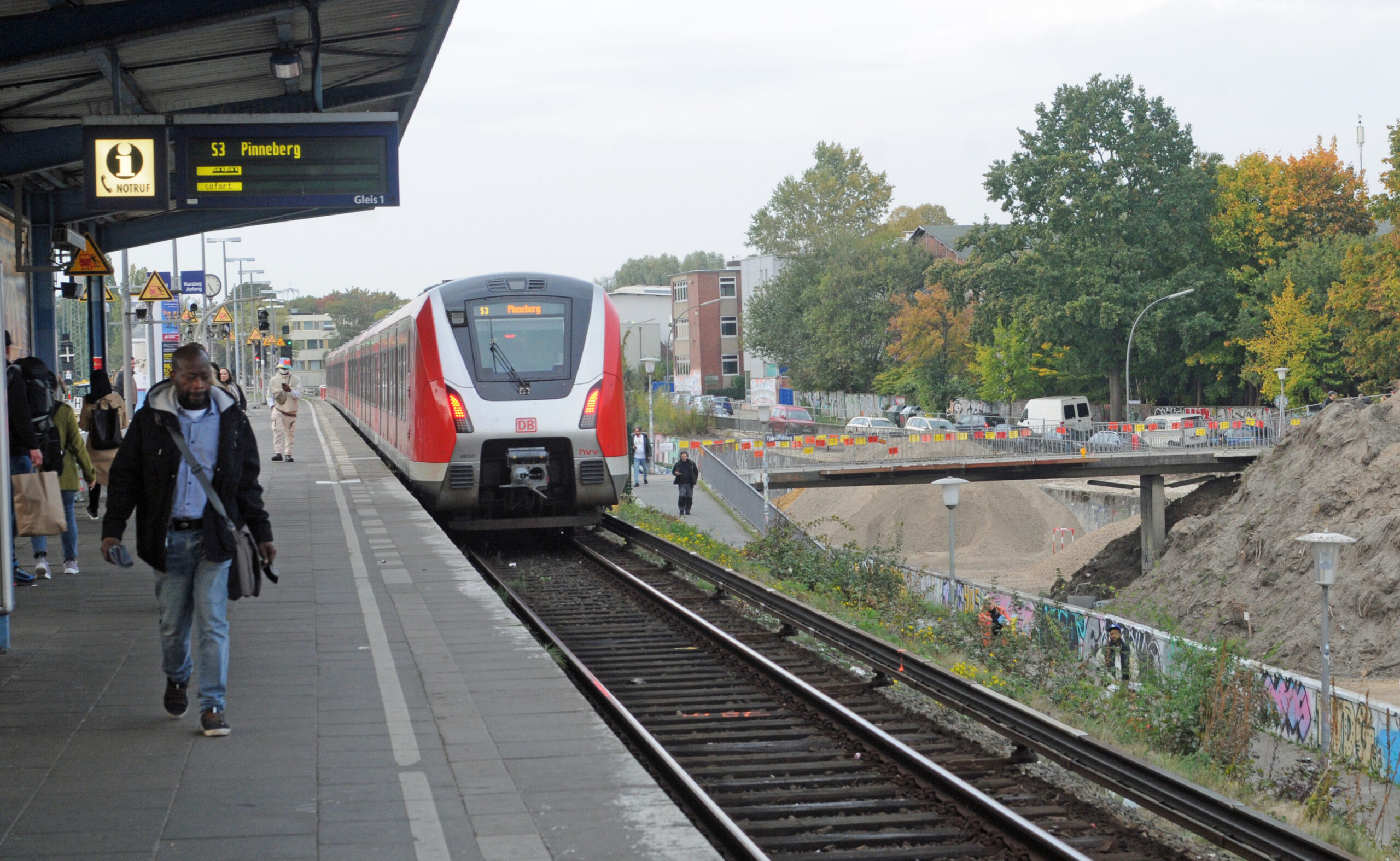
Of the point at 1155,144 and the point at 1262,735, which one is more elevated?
the point at 1155,144

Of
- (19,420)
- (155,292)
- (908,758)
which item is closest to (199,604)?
(19,420)

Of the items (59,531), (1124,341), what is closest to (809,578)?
(59,531)

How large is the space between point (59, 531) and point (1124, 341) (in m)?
54.5

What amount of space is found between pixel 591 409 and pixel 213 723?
406 inches

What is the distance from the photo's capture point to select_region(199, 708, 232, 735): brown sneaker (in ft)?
20.9

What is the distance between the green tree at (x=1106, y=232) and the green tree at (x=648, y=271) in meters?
115

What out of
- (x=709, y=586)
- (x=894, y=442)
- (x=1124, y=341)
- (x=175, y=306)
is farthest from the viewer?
(x=1124, y=341)

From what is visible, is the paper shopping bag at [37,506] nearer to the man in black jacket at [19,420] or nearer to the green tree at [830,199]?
the man in black jacket at [19,420]

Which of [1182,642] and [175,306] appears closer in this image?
[1182,642]

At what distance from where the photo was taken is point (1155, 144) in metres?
59.0

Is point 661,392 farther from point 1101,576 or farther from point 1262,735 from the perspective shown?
point 1262,735

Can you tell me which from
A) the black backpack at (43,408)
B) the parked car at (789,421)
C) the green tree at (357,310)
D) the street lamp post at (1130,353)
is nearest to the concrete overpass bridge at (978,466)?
the street lamp post at (1130,353)

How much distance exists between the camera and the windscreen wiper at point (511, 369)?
1634 centimetres

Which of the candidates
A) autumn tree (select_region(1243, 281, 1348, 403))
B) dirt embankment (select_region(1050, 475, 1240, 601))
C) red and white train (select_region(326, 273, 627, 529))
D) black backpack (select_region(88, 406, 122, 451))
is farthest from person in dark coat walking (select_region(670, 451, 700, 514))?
autumn tree (select_region(1243, 281, 1348, 403))
